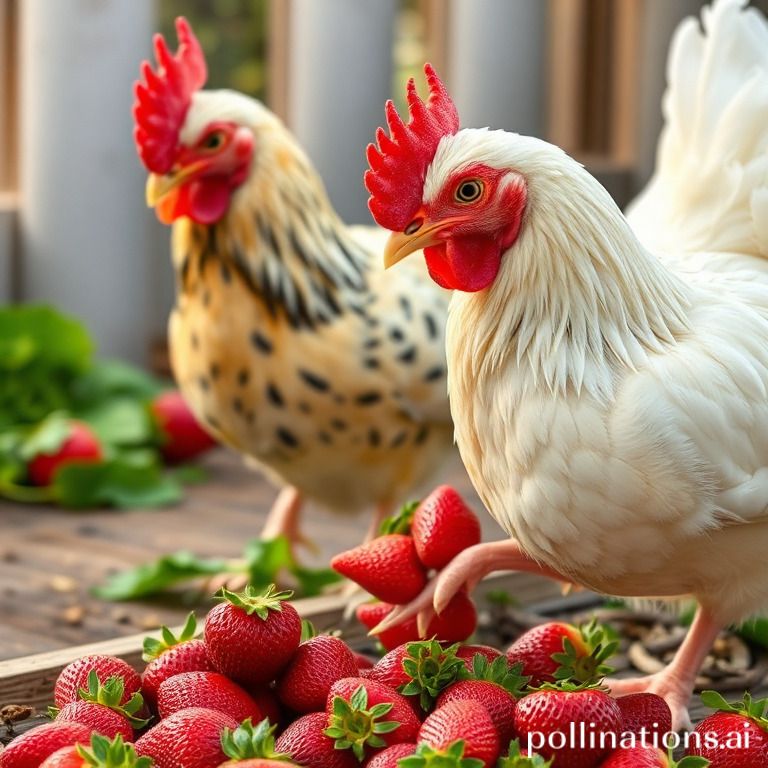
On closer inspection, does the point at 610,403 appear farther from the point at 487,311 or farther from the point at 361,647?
the point at 361,647

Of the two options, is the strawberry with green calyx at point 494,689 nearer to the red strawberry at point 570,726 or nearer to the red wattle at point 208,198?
the red strawberry at point 570,726

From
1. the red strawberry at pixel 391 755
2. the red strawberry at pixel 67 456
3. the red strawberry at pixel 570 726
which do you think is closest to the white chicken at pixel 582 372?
the red strawberry at pixel 570 726

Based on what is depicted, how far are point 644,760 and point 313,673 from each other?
41 cm

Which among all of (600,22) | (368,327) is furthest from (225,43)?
(368,327)

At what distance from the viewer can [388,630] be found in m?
1.74

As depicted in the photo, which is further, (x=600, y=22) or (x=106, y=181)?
(x=600, y=22)

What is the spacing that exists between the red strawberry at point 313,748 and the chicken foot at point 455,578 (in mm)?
307

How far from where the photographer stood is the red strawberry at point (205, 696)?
1.42m

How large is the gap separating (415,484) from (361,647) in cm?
55

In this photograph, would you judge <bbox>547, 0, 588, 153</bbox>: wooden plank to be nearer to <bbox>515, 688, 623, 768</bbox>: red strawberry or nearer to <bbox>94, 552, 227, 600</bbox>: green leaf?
<bbox>94, 552, 227, 600</bbox>: green leaf

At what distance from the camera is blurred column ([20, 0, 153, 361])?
415 cm

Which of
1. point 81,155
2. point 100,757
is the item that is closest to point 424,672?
point 100,757

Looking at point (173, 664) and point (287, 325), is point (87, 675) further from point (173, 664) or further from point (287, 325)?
point (287, 325)

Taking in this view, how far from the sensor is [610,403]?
149 cm
